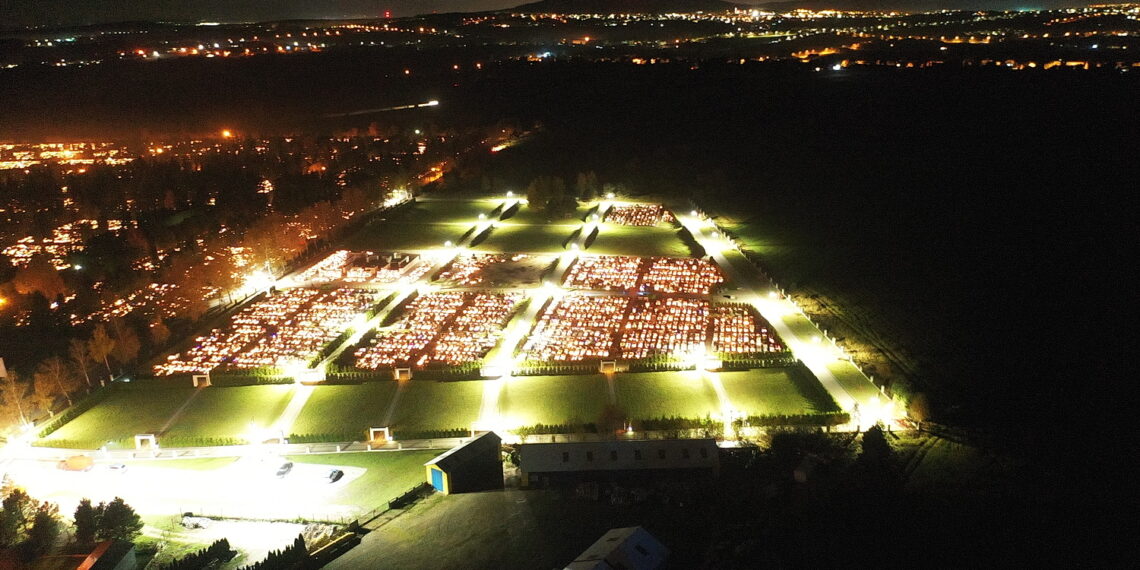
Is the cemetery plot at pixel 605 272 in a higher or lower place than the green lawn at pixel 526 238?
lower

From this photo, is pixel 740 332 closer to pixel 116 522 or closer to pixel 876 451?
pixel 876 451

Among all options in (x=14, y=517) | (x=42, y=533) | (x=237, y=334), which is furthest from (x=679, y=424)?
(x=237, y=334)

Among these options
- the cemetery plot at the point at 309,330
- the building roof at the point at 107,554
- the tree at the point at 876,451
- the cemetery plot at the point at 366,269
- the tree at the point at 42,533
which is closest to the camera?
the building roof at the point at 107,554

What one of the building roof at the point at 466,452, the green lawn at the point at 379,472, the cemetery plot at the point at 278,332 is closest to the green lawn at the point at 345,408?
the green lawn at the point at 379,472

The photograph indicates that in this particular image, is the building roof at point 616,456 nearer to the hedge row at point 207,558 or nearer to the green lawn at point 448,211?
the hedge row at point 207,558

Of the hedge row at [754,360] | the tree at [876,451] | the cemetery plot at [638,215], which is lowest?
the tree at [876,451]

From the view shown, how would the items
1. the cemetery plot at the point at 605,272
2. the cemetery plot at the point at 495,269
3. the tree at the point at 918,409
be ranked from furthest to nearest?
the cemetery plot at the point at 495,269 < the cemetery plot at the point at 605,272 < the tree at the point at 918,409

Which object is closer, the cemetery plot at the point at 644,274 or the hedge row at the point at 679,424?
the hedge row at the point at 679,424

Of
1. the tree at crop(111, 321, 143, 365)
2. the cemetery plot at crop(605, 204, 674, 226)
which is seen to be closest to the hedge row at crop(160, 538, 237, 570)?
the tree at crop(111, 321, 143, 365)
